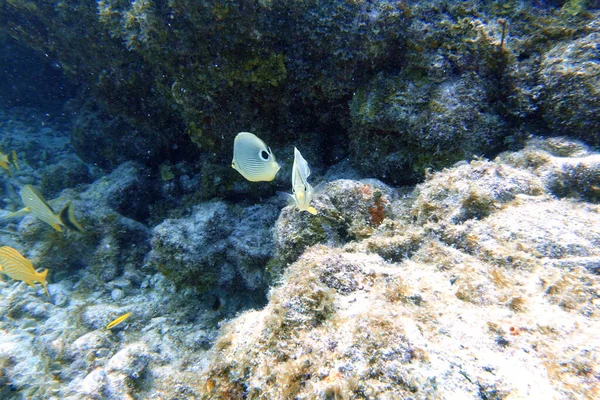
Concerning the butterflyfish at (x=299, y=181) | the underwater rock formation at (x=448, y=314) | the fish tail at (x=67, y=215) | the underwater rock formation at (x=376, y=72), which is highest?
the underwater rock formation at (x=376, y=72)

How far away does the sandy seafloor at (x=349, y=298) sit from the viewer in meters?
1.26

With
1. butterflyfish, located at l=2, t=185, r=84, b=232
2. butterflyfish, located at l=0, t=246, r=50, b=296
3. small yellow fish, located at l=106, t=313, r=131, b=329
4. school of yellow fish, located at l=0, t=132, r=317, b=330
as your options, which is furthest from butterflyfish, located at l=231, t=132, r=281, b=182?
butterflyfish, located at l=2, t=185, r=84, b=232

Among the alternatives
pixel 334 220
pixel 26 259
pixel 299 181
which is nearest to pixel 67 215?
pixel 26 259

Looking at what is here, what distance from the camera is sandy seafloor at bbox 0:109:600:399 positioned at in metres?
1.26

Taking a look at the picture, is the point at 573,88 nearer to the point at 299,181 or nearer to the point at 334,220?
the point at 334,220

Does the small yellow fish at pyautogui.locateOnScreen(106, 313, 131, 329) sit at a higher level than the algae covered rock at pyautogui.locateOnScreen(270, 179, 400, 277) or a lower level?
lower

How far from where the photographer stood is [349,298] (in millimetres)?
1722

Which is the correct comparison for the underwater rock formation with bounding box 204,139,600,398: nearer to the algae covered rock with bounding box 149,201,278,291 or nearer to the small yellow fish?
the algae covered rock with bounding box 149,201,278,291

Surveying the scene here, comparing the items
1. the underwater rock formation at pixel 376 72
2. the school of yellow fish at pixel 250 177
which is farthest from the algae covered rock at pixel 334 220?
the underwater rock formation at pixel 376 72

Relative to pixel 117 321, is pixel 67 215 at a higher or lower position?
higher

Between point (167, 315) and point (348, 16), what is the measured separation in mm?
4639

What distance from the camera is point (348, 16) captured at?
3379mm

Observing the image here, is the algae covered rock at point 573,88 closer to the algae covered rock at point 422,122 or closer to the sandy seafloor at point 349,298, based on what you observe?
the sandy seafloor at point 349,298

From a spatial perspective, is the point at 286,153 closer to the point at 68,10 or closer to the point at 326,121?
the point at 326,121
